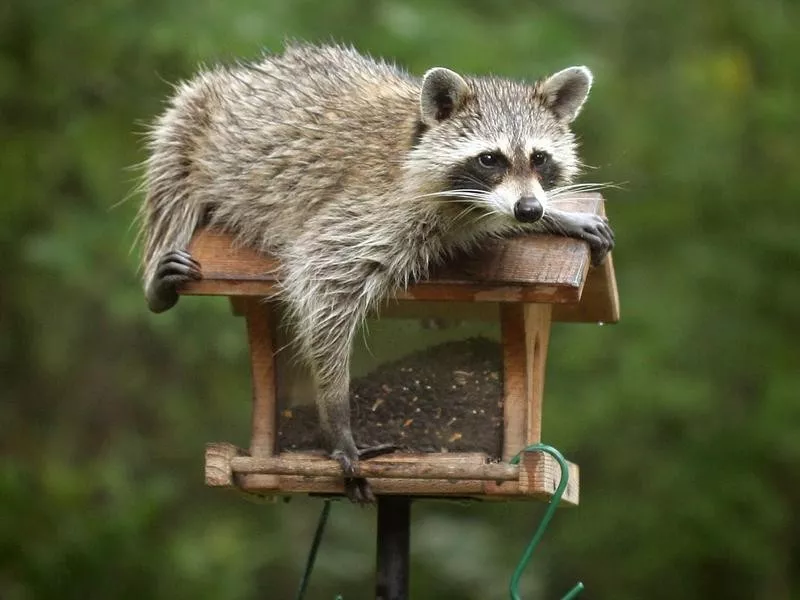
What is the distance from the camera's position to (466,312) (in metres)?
4.97

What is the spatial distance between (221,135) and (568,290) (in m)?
1.63

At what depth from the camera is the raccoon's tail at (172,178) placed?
A: 17.9 feet

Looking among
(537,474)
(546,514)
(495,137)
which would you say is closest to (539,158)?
(495,137)

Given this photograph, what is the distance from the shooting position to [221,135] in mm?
5414

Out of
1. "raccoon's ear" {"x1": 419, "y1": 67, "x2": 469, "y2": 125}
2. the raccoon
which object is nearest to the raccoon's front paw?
the raccoon

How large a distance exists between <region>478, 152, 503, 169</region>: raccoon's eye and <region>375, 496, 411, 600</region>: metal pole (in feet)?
3.60

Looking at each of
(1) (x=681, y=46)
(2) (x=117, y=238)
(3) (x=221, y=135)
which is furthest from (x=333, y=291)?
(1) (x=681, y=46)

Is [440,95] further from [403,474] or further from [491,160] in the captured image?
[403,474]

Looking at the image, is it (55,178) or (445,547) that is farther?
(445,547)

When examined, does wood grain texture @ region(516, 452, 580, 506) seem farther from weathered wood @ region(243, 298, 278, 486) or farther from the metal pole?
weathered wood @ region(243, 298, 278, 486)

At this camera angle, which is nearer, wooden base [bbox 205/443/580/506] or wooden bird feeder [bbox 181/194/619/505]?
wooden base [bbox 205/443/580/506]

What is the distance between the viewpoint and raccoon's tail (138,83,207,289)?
215 inches

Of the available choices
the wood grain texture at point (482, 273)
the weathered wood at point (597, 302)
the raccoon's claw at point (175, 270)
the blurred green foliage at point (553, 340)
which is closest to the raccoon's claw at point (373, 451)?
the wood grain texture at point (482, 273)

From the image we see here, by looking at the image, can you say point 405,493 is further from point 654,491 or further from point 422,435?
point 654,491
